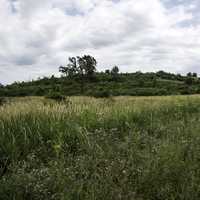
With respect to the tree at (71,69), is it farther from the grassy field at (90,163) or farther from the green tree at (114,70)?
the grassy field at (90,163)

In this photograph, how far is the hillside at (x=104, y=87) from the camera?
59.5m

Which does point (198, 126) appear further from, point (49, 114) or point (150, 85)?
point (150, 85)

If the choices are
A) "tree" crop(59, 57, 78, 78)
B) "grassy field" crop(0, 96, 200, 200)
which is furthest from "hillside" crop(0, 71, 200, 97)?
"grassy field" crop(0, 96, 200, 200)

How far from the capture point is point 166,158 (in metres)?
4.20

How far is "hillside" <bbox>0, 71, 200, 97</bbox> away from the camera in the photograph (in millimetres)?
59516

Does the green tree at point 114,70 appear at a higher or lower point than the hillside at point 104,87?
higher

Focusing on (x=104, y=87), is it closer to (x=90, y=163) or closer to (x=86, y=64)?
(x=86, y=64)

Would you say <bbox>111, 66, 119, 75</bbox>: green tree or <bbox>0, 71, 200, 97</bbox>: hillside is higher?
<bbox>111, 66, 119, 75</bbox>: green tree

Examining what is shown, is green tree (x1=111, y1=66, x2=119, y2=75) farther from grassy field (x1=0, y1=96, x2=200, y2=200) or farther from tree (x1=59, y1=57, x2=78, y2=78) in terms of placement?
grassy field (x1=0, y1=96, x2=200, y2=200)

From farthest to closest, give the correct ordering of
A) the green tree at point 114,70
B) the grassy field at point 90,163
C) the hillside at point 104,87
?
the green tree at point 114,70 < the hillside at point 104,87 < the grassy field at point 90,163

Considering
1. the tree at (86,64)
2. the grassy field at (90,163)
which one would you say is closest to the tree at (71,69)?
the tree at (86,64)

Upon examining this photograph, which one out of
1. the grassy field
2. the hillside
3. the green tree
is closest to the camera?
the grassy field

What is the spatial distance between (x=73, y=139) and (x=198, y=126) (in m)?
2.44

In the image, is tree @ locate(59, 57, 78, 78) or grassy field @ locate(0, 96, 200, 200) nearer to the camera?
grassy field @ locate(0, 96, 200, 200)
